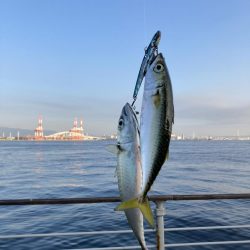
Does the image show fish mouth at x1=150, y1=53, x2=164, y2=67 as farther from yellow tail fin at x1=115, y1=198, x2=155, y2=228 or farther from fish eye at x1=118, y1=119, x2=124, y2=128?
yellow tail fin at x1=115, y1=198, x2=155, y2=228

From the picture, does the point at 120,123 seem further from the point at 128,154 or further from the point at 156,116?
the point at 156,116

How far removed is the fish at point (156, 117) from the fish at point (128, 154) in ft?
0.28

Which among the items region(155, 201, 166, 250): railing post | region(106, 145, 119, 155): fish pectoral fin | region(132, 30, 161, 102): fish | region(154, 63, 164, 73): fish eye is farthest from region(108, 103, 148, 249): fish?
region(155, 201, 166, 250): railing post

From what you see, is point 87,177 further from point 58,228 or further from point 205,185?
point 58,228

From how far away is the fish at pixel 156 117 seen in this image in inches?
64.1

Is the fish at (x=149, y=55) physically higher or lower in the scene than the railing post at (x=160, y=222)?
higher

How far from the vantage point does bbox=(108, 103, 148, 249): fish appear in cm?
182

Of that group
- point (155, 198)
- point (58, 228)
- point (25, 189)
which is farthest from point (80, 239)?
point (25, 189)

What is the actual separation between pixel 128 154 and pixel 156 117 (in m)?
0.29

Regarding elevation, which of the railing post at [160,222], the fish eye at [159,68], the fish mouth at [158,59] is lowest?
the railing post at [160,222]

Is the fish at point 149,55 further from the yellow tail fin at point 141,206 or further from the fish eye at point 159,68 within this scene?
the yellow tail fin at point 141,206

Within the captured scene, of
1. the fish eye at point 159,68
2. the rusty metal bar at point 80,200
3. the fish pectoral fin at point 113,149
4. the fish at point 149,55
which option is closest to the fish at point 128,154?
the fish pectoral fin at point 113,149

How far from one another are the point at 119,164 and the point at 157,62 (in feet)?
1.93

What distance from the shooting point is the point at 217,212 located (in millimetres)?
16656
